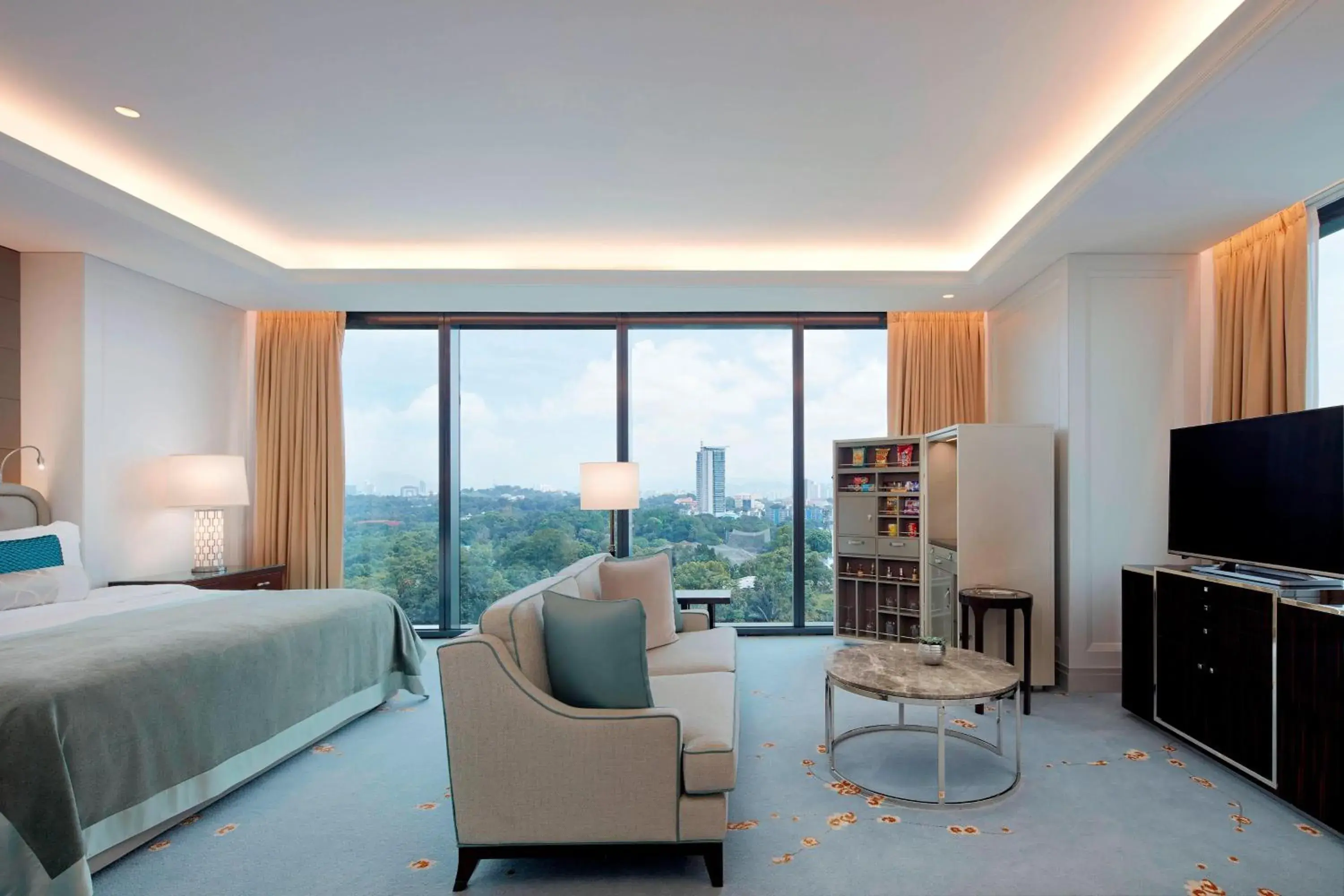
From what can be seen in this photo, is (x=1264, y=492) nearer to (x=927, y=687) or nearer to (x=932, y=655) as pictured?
(x=932, y=655)

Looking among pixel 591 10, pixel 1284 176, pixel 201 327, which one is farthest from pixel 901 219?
pixel 201 327

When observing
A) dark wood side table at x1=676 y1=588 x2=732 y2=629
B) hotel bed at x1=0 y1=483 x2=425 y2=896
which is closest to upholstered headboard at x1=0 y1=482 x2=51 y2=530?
hotel bed at x1=0 y1=483 x2=425 y2=896

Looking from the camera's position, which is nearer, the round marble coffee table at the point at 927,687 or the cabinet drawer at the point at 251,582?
the round marble coffee table at the point at 927,687

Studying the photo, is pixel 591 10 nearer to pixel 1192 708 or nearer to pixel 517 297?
pixel 517 297

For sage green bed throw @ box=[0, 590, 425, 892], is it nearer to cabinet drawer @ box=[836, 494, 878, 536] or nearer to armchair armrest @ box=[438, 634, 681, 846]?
armchair armrest @ box=[438, 634, 681, 846]

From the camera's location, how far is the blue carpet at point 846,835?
2371 mm

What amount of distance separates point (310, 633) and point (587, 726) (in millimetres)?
1829

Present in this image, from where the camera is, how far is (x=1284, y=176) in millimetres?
3246

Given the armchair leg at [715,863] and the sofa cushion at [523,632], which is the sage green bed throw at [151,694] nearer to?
the sofa cushion at [523,632]

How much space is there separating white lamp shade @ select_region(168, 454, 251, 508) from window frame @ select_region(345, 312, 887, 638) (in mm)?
1548

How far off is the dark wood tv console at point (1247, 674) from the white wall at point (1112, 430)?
1.50 feet

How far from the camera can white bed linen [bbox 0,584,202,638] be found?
126 inches

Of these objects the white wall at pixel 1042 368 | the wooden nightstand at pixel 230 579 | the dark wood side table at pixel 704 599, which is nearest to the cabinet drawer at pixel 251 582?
the wooden nightstand at pixel 230 579

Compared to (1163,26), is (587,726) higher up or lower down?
lower down
